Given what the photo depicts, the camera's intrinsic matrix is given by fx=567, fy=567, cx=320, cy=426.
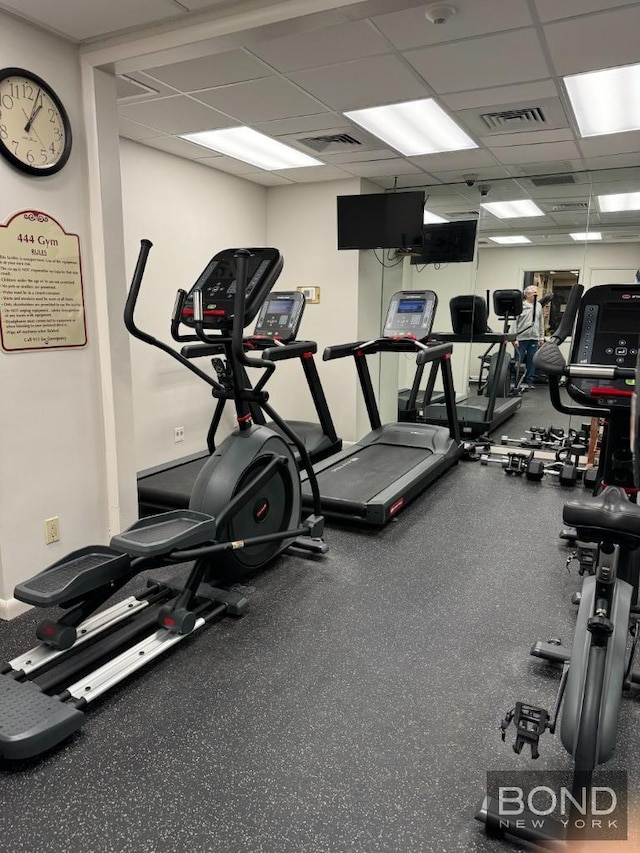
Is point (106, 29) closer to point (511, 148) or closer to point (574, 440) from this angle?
point (511, 148)

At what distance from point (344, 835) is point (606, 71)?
392cm

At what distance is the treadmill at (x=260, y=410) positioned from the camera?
3.31m

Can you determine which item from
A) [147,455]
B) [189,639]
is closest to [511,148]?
[147,455]

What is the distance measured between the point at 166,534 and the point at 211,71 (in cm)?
266

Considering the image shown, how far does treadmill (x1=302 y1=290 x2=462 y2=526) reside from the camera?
397cm

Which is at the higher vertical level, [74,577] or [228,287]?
[228,287]

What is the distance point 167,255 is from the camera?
505 cm

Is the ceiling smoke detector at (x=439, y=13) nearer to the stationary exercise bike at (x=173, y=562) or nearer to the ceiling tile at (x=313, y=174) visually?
the stationary exercise bike at (x=173, y=562)

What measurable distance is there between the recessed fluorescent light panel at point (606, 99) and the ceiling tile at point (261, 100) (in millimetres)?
1653

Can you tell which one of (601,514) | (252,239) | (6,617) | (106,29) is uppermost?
(106,29)

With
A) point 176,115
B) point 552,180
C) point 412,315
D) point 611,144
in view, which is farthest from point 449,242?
point 176,115

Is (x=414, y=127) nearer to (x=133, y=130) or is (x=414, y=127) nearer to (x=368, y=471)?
(x=133, y=130)

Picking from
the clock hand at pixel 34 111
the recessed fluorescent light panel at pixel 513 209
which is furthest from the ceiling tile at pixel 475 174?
the clock hand at pixel 34 111

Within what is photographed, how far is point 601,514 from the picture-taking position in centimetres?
160
